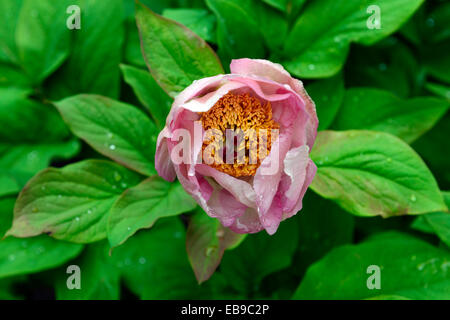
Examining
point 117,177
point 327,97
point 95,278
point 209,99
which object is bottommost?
point 95,278

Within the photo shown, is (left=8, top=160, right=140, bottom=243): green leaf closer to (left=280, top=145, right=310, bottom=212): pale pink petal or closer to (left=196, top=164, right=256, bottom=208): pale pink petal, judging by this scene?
(left=196, top=164, right=256, bottom=208): pale pink petal

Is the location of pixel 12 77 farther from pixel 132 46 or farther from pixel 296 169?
pixel 296 169

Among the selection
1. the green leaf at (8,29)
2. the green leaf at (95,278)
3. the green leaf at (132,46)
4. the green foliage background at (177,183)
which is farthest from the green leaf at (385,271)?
the green leaf at (8,29)

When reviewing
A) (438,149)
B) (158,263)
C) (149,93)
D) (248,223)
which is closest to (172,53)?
(149,93)

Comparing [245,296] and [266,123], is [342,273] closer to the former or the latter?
[245,296]

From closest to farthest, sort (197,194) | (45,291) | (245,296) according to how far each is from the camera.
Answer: (197,194) < (245,296) < (45,291)

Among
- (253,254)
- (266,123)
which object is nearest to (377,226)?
(253,254)
